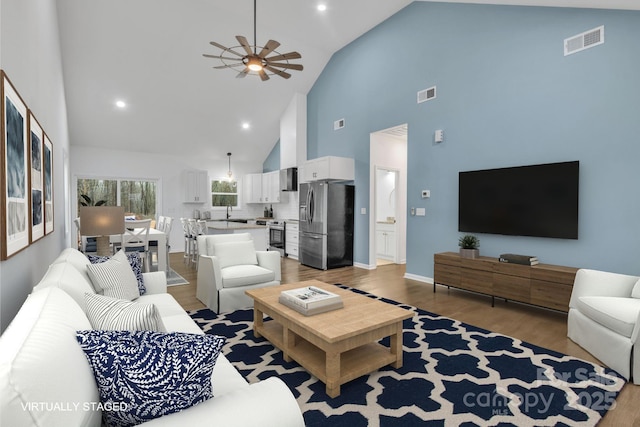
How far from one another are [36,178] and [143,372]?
2160mm

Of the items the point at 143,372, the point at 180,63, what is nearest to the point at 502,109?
the point at 143,372

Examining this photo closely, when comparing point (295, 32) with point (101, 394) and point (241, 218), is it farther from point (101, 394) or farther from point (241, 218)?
point (101, 394)

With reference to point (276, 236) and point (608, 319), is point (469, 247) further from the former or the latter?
point (276, 236)

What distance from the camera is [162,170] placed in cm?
869

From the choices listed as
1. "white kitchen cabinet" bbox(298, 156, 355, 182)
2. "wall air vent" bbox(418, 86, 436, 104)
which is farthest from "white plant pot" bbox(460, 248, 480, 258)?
"white kitchen cabinet" bbox(298, 156, 355, 182)

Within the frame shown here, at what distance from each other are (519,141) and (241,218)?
Result: 750 cm

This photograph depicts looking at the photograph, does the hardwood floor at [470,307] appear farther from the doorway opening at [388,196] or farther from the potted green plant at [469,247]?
the doorway opening at [388,196]

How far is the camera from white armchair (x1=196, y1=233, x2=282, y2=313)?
374 cm

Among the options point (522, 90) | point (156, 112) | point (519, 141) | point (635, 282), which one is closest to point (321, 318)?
point (635, 282)

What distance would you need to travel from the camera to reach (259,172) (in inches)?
400

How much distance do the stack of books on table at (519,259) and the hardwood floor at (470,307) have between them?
58cm

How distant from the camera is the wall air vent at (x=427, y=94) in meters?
5.18

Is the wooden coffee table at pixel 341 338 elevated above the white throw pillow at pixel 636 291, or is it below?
below

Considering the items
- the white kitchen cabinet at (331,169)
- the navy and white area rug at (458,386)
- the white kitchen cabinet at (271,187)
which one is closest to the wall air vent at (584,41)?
the navy and white area rug at (458,386)
